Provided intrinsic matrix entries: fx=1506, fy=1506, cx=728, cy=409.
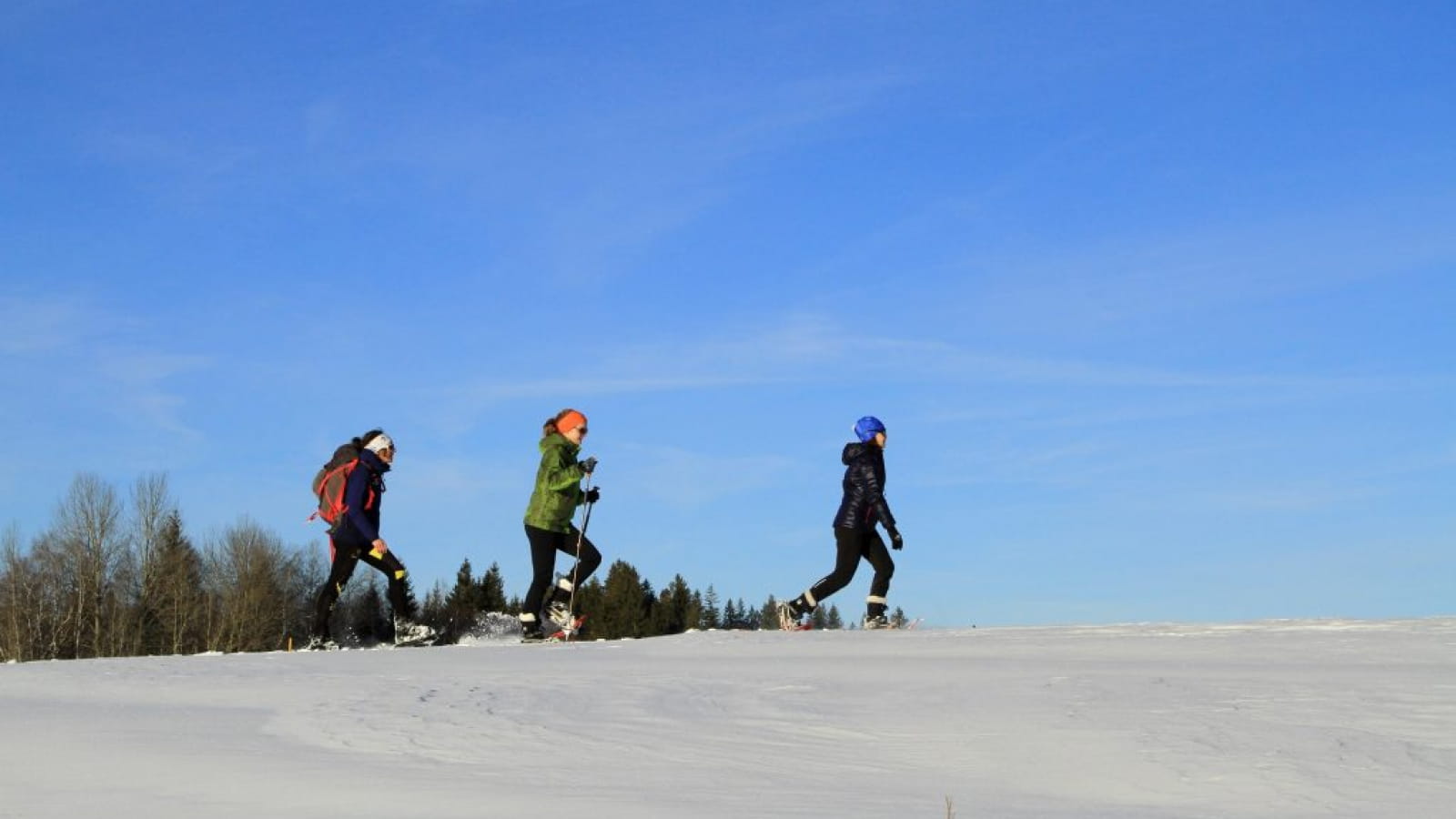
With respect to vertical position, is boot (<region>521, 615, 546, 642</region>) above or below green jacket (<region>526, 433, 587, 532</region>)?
below

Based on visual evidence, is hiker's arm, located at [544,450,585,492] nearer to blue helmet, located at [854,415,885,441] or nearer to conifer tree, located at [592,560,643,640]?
blue helmet, located at [854,415,885,441]

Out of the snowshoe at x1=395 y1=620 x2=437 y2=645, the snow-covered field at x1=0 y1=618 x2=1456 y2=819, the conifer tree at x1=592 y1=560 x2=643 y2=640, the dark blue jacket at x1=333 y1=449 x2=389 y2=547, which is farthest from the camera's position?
the conifer tree at x1=592 y1=560 x2=643 y2=640

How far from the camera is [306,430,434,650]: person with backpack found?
1388cm

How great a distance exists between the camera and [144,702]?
25.0 feet

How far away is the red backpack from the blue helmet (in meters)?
4.66

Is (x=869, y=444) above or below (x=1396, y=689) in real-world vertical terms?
above

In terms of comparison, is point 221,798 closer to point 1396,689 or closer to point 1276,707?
point 1276,707

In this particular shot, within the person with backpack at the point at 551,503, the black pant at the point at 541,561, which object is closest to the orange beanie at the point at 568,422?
the person with backpack at the point at 551,503

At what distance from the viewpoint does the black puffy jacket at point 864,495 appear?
46.7 ft

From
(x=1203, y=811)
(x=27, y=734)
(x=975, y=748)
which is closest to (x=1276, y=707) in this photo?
(x=975, y=748)

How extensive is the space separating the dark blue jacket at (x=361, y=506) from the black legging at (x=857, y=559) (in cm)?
427

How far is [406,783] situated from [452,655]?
616 centimetres

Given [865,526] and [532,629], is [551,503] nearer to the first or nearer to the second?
[532,629]

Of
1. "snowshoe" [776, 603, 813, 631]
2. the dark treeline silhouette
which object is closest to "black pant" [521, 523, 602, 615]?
"snowshoe" [776, 603, 813, 631]
